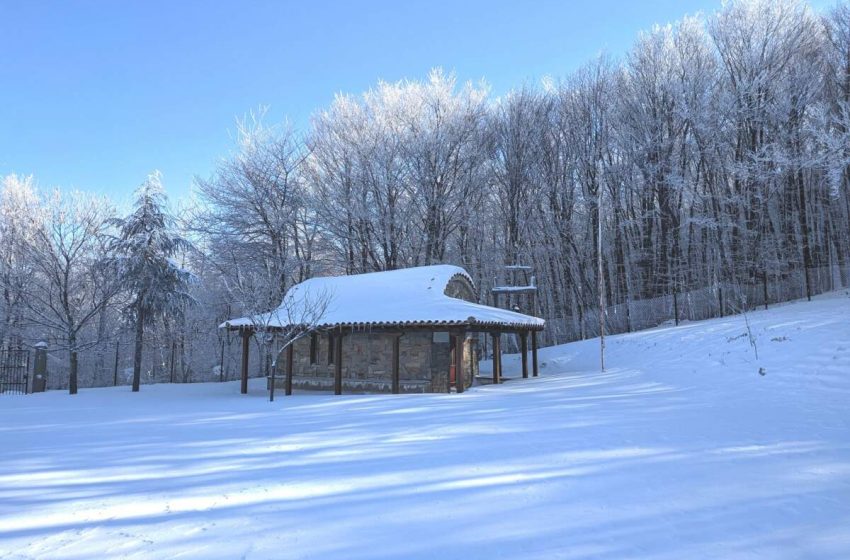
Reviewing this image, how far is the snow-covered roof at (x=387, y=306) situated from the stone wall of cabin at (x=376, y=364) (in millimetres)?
948

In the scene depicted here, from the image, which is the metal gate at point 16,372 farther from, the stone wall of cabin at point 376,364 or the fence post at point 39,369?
the stone wall of cabin at point 376,364

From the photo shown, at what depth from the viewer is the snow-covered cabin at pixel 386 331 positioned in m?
14.9

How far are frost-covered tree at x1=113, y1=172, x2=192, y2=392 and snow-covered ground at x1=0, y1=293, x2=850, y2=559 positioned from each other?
8.69 metres

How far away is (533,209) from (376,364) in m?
17.1

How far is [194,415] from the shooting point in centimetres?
1087

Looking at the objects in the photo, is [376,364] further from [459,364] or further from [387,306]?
[459,364]

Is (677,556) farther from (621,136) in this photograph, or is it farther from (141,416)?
(621,136)

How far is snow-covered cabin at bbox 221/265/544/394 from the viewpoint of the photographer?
14930 mm

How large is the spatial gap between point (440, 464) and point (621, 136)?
23.8 m

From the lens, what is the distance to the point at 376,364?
53.5 ft

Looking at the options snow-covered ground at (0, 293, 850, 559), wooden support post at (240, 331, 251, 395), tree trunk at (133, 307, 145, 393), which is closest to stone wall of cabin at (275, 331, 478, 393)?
wooden support post at (240, 331, 251, 395)

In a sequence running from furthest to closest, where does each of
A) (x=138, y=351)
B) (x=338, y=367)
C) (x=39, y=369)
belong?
(x=138, y=351) → (x=39, y=369) → (x=338, y=367)

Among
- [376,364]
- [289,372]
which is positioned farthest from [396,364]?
[289,372]

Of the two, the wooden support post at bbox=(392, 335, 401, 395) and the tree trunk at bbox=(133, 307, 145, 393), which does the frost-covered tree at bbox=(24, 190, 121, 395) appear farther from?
the wooden support post at bbox=(392, 335, 401, 395)
